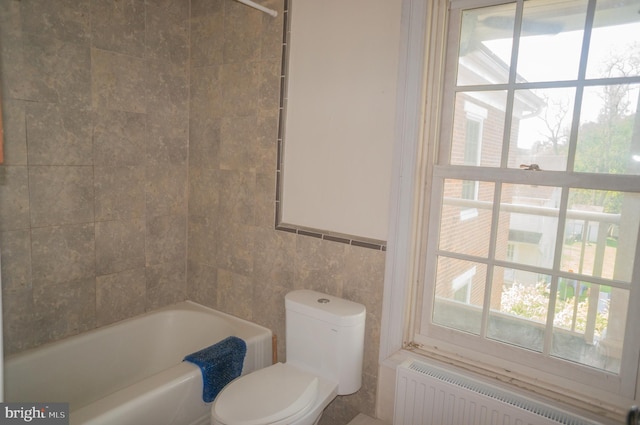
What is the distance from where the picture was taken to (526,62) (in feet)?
5.06

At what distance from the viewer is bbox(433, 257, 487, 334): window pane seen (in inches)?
66.9

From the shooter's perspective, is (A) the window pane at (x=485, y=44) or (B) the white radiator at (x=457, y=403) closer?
(B) the white radiator at (x=457, y=403)

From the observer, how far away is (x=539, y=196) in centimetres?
154

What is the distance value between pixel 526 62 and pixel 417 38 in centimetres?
43

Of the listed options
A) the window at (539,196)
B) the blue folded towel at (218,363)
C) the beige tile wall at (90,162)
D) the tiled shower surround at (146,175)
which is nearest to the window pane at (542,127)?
the window at (539,196)

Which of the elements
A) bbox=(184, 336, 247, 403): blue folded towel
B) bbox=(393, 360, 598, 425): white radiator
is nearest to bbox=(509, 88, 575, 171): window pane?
bbox=(393, 360, 598, 425): white radiator

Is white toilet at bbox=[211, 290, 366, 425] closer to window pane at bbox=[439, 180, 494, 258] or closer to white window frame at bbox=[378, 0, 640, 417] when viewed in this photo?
white window frame at bbox=[378, 0, 640, 417]

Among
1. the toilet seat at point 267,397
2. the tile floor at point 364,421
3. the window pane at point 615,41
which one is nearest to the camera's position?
the window pane at point 615,41

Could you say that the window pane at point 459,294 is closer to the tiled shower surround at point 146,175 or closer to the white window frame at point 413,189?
the white window frame at point 413,189

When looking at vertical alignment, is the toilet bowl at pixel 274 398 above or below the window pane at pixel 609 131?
below

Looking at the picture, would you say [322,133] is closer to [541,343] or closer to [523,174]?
[523,174]

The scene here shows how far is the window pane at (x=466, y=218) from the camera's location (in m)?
1.66

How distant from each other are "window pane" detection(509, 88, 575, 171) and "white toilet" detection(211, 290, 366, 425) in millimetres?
927

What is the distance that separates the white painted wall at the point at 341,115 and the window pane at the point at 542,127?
49 centimetres
